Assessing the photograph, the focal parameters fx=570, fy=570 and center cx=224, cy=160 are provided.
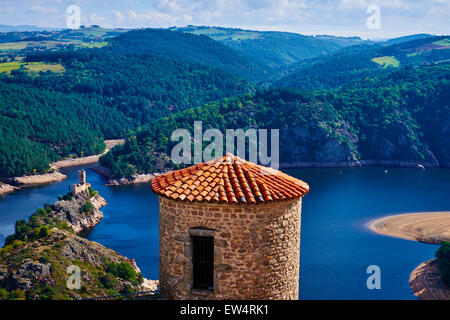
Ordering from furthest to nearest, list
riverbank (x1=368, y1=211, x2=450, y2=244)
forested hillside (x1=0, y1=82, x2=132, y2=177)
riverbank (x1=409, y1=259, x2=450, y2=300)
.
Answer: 1. forested hillside (x1=0, y1=82, x2=132, y2=177)
2. riverbank (x1=368, y1=211, x2=450, y2=244)
3. riverbank (x1=409, y1=259, x2=450, y2=300)

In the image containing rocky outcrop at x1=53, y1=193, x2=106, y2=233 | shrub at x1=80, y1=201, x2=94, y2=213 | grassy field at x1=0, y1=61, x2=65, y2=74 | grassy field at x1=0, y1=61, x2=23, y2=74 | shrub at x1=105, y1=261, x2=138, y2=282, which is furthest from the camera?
grassy field at x1=0, y1=61, x2=65, y2=74

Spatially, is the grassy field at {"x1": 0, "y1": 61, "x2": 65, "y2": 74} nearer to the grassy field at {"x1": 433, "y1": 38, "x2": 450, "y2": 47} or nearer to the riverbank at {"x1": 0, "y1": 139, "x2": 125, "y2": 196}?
the riverbank at {"x1": 0, "y1": 139, "x2": 125, "y2": 196}

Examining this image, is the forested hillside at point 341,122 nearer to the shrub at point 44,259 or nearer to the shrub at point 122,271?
the shrub at point 122,271

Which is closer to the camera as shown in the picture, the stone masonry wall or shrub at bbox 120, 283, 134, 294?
the stone masonry wall

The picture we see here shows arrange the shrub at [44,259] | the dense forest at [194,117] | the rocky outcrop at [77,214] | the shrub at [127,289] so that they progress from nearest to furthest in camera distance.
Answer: the shrub at [44,259]
the shrub at [127,289]
the rocky outcrop at [77,214]
the dense forest at [194,117]

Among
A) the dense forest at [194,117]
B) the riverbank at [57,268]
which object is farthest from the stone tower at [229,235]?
the dense forest at [194,117]

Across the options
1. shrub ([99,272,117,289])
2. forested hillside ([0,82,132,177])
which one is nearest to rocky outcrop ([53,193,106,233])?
shrub ([99,272,117,289])
